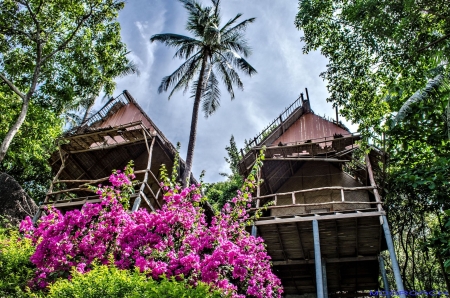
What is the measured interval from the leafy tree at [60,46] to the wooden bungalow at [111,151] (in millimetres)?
2063

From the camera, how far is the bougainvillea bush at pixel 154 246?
765 centimetres

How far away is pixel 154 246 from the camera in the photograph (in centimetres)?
821

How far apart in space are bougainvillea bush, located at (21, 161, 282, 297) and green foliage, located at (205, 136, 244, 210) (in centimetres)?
1538

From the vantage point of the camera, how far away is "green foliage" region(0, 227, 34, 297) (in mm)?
8570

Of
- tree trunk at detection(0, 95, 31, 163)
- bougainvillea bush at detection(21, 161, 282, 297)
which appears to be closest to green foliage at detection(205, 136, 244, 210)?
tree trunk at detection(0, 95, 31, 163)

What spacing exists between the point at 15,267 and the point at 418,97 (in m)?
12.5

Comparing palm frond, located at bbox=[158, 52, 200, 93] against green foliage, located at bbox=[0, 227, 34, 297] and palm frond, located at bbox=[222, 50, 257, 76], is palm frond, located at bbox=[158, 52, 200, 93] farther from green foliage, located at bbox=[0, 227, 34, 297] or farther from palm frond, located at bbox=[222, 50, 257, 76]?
green foliage, located at bbox=[0, 227, 34, 297]

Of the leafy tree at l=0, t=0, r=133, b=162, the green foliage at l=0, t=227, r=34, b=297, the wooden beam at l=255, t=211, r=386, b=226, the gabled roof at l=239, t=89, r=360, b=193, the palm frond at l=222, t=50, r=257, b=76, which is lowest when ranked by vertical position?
the green foliage at l=0, t=227, r=34, b=297

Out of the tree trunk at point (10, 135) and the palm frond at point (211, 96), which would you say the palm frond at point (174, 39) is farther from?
the tree trunk at point (10, 135)

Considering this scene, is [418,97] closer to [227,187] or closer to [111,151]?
[111,151]

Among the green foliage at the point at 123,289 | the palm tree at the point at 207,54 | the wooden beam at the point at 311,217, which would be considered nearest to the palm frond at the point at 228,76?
the palm tree at the point at 207,54

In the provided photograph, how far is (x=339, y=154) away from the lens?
50.2 ft

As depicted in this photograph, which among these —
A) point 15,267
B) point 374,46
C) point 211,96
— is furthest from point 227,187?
point 15,267

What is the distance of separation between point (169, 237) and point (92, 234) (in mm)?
1877
